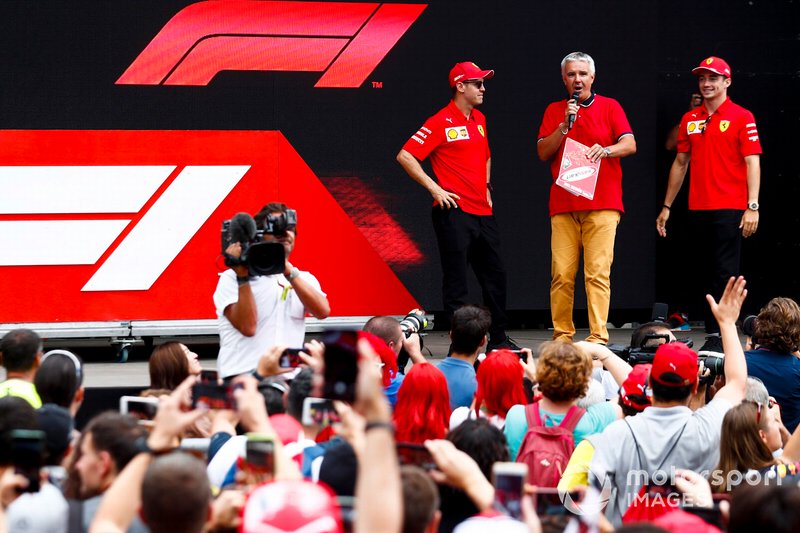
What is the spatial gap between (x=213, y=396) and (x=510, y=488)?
33.6 inches

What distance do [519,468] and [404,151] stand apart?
184 inches

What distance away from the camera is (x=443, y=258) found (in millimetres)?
6664

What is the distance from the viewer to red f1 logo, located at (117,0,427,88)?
7.31 metres

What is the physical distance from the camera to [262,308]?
4473mm

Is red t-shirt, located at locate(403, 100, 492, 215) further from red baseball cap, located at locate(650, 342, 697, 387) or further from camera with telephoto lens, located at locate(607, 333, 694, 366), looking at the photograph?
red baseball cap, located at locate(650, 342, 697, 387)

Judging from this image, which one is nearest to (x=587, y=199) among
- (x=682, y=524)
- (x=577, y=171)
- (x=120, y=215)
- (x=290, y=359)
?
(x=577, y=171)

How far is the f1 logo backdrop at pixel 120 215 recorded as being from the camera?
6.98 metres

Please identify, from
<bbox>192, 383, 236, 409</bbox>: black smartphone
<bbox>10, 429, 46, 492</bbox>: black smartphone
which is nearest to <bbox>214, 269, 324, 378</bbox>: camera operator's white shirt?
<bbox>192, 383, 236, 409</bbox>: black smartphone

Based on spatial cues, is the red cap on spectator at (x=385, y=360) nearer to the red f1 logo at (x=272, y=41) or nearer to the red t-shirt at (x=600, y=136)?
the red t-shirt at (x=600, y=136)

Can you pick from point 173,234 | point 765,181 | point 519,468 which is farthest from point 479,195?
point 519,468

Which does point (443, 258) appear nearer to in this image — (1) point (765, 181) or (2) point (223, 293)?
(2) point (223, 293)

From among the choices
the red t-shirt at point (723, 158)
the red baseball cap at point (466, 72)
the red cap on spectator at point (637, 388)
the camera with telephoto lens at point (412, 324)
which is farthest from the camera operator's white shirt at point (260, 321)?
the red t-shirt at point (723, 158)

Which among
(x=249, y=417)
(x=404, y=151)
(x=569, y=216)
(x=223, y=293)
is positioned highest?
(x=404, y=151)

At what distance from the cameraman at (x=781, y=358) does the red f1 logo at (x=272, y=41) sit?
3.86 m
